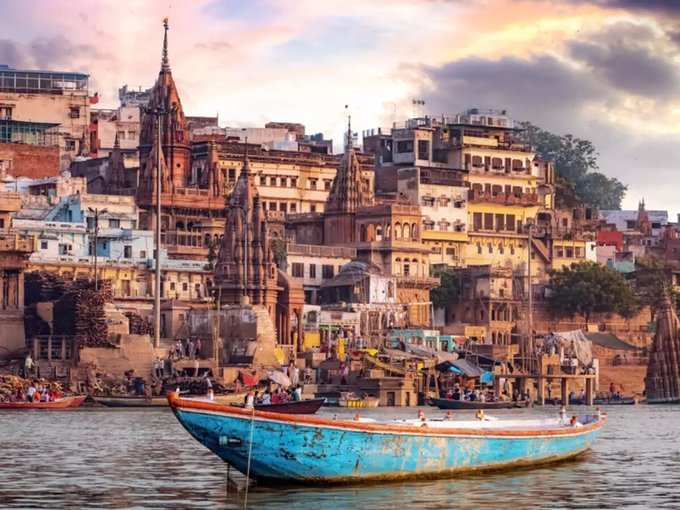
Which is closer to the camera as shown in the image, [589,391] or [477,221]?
[589,391]

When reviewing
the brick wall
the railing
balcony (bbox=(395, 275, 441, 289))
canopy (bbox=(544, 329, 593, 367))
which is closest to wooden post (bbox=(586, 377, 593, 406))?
canopy (bbox=(544, 329, 593, 367))

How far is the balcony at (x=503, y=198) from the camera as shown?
14812 cm

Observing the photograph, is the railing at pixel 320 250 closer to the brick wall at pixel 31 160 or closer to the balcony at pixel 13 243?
the brick wall at pixel 31 160

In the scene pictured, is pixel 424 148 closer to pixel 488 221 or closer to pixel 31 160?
pixel 488 221

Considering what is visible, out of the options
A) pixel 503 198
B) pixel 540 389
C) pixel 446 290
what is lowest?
pixel 540 389

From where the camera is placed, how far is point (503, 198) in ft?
492

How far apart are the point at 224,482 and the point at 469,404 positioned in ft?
191

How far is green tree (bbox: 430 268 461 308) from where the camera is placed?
139 m

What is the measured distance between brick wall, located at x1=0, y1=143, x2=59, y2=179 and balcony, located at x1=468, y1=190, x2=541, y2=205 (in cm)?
2960

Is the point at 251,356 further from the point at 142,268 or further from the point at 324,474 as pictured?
the point at 324,474

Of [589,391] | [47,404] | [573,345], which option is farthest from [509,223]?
[47,404]

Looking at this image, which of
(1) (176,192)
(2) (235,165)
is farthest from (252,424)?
(2) (235,165)

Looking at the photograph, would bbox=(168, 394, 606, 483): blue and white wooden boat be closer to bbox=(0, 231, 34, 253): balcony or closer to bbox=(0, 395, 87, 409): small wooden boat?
bbox=(0, 395, 87, 409): small wooden boat

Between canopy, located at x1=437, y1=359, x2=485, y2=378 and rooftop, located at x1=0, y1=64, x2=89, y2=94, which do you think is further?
rooftop, located at x1=0, y1=64, x2=89, y2=94
